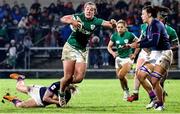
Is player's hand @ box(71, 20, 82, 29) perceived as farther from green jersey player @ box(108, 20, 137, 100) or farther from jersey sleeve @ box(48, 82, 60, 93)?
green jersey player @ box(108, 20, 137, 100)

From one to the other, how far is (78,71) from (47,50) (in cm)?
1713

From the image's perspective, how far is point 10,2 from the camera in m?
37.8

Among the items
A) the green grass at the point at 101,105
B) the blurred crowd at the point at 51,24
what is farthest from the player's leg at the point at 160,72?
the blurred crowd at the point at 51,24

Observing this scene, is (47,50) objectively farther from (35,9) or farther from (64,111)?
(64,111)

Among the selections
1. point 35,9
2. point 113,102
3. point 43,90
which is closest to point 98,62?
point 35,9

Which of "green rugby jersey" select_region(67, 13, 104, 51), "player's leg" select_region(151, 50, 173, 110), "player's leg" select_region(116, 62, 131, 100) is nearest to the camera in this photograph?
"player's leg" select_region(151, 50, 173, 110)

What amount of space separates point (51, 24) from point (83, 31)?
17.9 m

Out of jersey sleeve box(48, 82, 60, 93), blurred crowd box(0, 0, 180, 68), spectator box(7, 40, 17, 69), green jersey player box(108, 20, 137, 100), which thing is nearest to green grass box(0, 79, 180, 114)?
jersey sleeve box(48, 82, 60, 93)

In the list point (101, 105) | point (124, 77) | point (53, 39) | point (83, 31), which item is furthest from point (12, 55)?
point (83, 31)

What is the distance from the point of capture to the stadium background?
32562 millimetres

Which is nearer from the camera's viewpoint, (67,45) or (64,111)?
(64,111)

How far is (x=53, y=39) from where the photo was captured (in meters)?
33.7

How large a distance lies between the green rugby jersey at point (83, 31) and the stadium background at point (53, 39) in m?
15.6

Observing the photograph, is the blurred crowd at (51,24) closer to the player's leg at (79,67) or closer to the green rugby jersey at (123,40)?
the green rugby jersey at (123,40)
